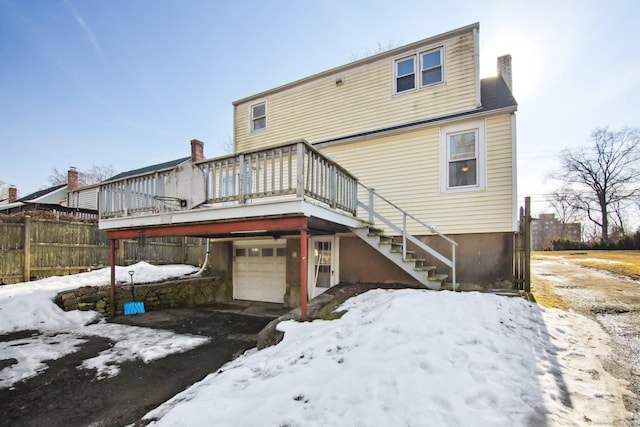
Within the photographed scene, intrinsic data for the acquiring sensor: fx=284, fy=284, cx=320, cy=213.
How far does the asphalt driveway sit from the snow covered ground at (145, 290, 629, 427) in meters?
0.71

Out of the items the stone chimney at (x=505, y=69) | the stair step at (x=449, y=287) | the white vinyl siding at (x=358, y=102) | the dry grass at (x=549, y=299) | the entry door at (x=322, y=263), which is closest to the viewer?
the dry grass at (x=549, y=299)

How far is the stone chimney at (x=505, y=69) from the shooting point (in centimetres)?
812

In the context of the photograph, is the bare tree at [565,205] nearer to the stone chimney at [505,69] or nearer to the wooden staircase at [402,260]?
the stone chimney at [505,69]

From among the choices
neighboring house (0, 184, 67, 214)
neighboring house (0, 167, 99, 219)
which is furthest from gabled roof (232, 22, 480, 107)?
neighboring house (0, 184, 67, 214)

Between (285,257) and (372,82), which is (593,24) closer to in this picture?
(372,82)

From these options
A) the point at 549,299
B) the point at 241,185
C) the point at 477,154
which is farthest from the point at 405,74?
the point at 549,299

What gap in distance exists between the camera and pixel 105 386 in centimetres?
381

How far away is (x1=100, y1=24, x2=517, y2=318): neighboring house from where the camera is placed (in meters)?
5.79

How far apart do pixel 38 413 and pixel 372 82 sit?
9.56 metres

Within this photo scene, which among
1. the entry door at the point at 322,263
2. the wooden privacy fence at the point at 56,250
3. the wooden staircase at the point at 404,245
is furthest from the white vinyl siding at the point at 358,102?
the wooden privacy fence at the point at 56,250

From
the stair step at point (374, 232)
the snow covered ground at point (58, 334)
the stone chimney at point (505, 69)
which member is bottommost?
the snow covered ground at point (58, 334)

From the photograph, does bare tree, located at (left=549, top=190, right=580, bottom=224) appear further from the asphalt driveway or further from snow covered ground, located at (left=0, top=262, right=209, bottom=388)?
snow covered ground, located at (left=0, top=262, right=209, bottom=388)

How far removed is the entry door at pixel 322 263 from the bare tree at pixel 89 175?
36449mm

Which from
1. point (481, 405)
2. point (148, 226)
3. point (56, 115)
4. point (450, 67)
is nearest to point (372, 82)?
point (450, 67)
